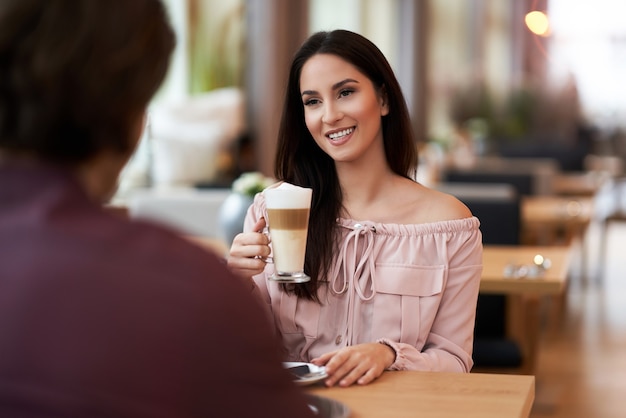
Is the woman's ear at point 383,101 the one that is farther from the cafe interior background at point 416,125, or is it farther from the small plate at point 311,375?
the small plate at point 311,375

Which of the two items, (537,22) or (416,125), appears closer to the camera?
(537,22)

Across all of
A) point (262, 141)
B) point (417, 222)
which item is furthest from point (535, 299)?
point (262, 141)

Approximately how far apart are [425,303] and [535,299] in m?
1.73

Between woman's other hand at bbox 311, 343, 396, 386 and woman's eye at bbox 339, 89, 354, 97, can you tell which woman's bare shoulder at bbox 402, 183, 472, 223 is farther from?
woman's other hand at bbox 311, 343, 396, 386

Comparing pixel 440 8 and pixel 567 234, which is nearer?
pixel 567 234

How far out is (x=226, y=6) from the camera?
7734 millimetres

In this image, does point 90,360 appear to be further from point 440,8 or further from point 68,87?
point 440,8

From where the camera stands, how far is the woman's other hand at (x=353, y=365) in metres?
1.67

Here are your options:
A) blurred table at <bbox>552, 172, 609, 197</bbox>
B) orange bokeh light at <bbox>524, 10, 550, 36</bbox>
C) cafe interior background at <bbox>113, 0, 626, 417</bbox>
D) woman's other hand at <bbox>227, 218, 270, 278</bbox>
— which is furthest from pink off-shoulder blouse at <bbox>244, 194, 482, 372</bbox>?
orange bokeh light at <bbox>524, 10, 550, 36</bbox>

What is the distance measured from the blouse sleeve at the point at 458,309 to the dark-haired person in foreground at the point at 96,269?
113 centimetres

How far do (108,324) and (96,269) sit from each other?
4 centimetres

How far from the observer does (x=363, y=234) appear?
208cm

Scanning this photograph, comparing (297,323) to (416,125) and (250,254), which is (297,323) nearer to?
(250,254)

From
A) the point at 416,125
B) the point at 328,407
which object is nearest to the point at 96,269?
the point at 328,407
